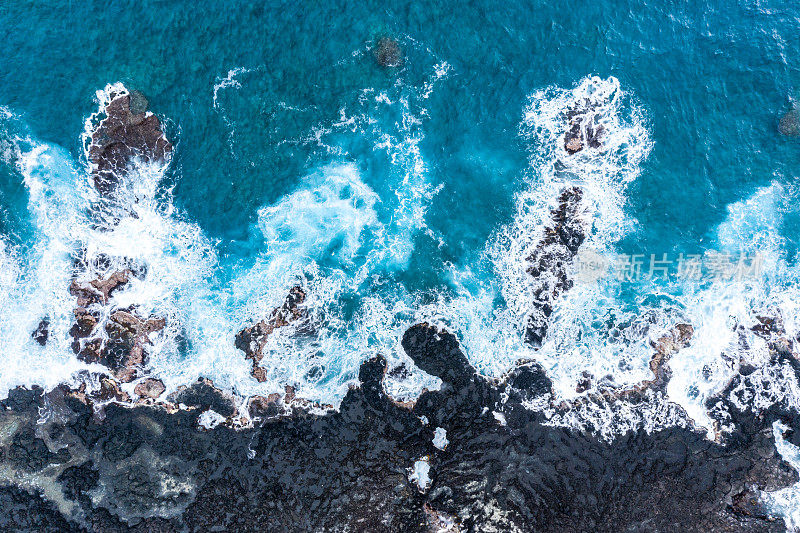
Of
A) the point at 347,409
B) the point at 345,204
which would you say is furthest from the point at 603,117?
the point at 347,409

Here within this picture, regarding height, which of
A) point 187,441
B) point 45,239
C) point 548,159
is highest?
point 548,159

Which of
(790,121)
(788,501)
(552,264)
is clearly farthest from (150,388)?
(790,121)

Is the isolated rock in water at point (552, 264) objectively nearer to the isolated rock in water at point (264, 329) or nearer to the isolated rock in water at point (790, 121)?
the isolated rock in water at point (790, 121)

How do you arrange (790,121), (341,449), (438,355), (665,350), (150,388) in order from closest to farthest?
(341,449) → (150,388) → (438,355) → (665,350) → (790,121)

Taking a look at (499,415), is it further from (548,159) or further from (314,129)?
(314,129)

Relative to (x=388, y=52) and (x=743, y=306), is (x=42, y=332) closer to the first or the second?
(x=388, y=52)

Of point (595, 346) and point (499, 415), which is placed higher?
point (595, 346)
